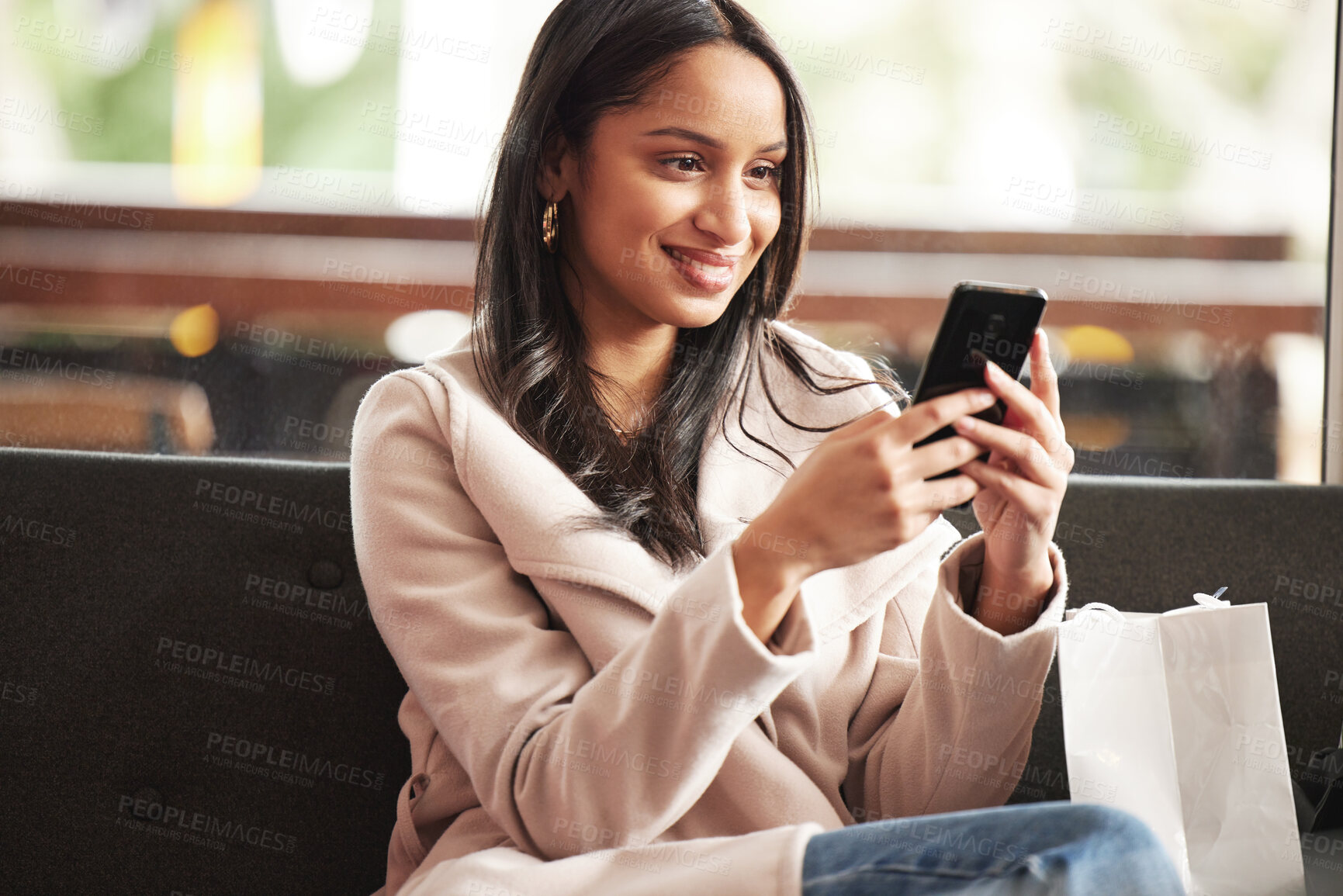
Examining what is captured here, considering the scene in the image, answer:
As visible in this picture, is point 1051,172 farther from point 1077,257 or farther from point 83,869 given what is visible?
point 83,869

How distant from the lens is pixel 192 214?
174 cm

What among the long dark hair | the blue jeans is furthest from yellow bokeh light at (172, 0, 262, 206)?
the blue jeans

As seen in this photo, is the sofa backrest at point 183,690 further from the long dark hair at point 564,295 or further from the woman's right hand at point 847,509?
the woman's right hand at point 847,509

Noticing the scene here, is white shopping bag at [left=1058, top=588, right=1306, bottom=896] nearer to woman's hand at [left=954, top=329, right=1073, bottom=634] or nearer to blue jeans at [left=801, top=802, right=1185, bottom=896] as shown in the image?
woman's hand at [left=954, top=329, right=1073, bottom=634]

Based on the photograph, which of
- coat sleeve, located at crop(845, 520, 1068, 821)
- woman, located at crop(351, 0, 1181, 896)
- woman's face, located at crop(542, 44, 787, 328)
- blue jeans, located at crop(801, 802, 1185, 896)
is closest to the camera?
blue jeans, located at crop(801, 802, 1185, 896)

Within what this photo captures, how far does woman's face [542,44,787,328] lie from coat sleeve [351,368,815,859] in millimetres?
243

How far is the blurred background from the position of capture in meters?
1.73

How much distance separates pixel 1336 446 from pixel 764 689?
140 centimetres

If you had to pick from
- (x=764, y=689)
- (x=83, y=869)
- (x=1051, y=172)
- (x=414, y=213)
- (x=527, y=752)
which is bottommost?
(x=83, y=869)

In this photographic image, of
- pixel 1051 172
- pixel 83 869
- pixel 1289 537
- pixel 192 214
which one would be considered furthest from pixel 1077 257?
pixel 83 869

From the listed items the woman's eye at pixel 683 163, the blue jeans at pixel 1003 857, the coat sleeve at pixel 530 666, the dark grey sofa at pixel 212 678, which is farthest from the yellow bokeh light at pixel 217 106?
the blue jeans at pixel 1003 857

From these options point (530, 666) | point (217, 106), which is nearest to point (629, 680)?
point (530, 666)

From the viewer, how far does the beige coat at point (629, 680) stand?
0.85 m

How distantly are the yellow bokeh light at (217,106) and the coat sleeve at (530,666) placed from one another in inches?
31.6
